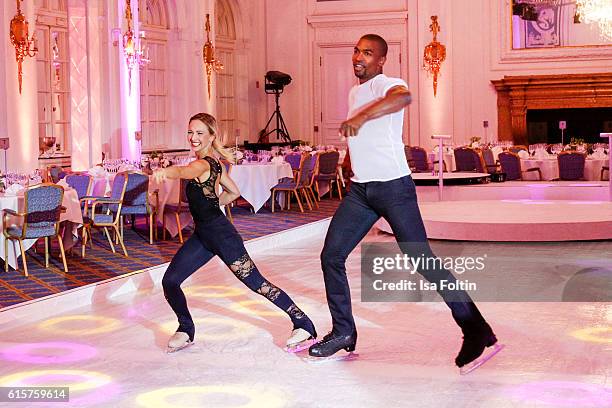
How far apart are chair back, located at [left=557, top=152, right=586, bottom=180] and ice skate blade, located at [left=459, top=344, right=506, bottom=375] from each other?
959 cm

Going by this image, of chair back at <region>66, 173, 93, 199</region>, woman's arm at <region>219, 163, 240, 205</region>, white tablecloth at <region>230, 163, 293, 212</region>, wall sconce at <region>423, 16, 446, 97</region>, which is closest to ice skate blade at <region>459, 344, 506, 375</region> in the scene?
woman's arm at <region>219, 163, 240, 205</region>

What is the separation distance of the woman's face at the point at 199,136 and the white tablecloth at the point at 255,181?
26.4 ft

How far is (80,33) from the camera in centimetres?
1445

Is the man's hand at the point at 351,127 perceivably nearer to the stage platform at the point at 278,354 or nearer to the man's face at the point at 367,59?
the man's face at the point at 367,59

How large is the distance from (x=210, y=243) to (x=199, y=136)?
0.58 metres

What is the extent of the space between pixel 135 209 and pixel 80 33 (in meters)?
5.19

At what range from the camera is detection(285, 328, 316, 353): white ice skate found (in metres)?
5.25

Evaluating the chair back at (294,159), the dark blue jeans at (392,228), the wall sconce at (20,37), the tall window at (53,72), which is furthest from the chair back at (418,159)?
the dark blue jeans at (392,228)

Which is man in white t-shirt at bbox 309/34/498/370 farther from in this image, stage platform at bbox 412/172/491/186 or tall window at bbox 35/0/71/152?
tall window at bbox 35/0/71/152

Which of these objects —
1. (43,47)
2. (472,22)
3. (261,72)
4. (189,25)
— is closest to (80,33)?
(43,47)

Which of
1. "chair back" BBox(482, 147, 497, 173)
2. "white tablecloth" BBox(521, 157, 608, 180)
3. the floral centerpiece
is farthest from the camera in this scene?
"chair back" BBox(482, 147, 497, 173)

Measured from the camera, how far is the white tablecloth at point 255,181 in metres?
13.4

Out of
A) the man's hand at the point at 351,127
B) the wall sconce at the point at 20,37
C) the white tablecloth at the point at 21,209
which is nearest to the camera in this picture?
the man's hand at the point at 351,127

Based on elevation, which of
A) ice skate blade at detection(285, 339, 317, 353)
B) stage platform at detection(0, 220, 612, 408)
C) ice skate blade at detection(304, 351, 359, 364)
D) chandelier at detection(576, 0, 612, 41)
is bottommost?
stage platform at detection(0, 220, 612, 408)
